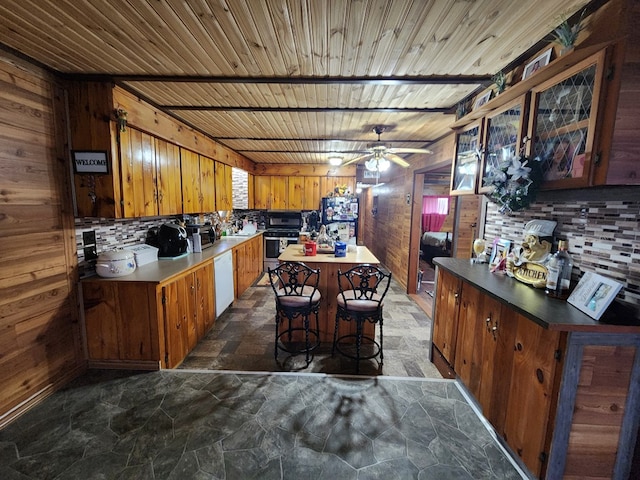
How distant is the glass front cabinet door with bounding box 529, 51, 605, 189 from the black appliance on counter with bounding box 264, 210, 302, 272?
4528 mm

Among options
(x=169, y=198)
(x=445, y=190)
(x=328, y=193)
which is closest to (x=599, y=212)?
(x=169, y=198)

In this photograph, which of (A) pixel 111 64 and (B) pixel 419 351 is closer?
(A) pixel 111 64

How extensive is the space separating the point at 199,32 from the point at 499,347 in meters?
2.63

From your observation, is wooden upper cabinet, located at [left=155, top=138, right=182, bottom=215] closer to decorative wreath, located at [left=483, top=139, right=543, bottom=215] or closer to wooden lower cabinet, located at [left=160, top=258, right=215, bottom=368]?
wooden lower cabinet, located at [left=160, top=258, right=215, bottom=368]

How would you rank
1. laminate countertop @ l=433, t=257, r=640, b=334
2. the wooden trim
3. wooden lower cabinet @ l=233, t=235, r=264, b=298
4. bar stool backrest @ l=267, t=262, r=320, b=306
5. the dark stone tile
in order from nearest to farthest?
laminate countertop @ l=433, t=257, r=640, b=334 → the dark stone tile → bar stool backrest @ l=267, t=262, r=320, b=306 → wooden lower cabinet @ l=233, t=235, r=264, b=298 → the wooden trim

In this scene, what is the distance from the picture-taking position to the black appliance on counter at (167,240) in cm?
308

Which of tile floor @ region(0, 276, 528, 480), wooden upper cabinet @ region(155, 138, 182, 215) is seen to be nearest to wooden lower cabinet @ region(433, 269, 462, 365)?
tile floor @ region(0, 276, 528, 480)

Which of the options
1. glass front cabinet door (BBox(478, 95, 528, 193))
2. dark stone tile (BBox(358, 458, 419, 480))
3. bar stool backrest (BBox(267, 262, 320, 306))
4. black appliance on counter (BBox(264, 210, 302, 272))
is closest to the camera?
dark stone tile (BBox(358, 458, 419, 480))

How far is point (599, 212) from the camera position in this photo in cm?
151

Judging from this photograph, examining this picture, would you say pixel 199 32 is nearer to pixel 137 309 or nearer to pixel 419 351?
pixel 137 309

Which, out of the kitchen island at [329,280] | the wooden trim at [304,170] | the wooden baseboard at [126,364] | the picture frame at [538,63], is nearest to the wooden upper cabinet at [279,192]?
the wooden trim at [304,170]

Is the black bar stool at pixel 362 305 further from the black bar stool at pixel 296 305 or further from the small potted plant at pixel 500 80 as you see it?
the small potted plant at pixel 500 80

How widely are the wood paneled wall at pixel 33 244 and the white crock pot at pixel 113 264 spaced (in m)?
0.18

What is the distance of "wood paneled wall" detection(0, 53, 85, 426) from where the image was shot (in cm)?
180
